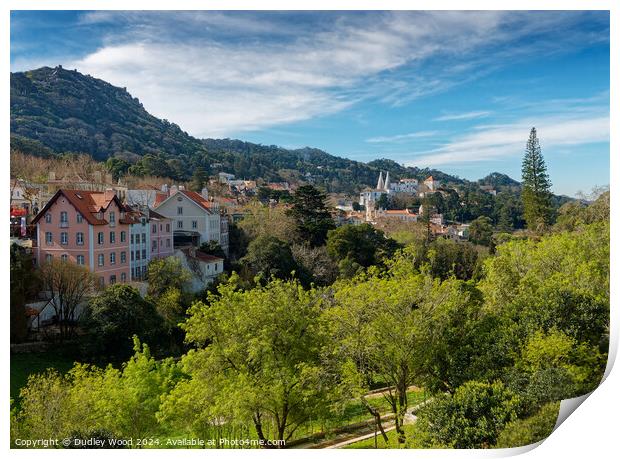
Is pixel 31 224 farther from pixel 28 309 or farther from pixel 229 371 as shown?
pixel 229 371

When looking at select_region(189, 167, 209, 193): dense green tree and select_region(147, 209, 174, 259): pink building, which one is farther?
select_region(189, 167, 209, 193): dense green tree

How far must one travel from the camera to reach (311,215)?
471 inches

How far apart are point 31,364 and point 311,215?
6108 millimetres

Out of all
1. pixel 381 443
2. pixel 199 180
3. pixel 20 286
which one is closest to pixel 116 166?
pixel 199 180

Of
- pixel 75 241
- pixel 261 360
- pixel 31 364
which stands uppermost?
pixel 75 241

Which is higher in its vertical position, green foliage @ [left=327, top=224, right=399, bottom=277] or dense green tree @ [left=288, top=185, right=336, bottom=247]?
dense green tree @ [left=288, top=185, right=336, bottom=247]

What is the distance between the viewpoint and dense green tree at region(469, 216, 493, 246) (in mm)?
12703

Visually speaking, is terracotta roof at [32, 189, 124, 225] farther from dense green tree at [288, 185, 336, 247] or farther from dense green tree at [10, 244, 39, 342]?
dense green tree at [288, 185, 336, 247]

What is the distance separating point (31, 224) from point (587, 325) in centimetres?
738

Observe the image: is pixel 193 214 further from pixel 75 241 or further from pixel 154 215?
pixel 75 241

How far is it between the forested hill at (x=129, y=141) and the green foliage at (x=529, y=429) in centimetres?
442

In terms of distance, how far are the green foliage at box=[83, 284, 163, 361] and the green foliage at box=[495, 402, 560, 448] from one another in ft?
16.4

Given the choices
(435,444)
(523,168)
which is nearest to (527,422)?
(435,444)

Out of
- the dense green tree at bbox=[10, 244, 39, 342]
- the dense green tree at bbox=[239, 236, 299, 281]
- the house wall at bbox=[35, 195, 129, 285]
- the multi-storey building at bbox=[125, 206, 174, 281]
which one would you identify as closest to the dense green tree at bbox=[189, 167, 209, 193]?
the dense green tree at bbox=[239, 236, 299, 281]
